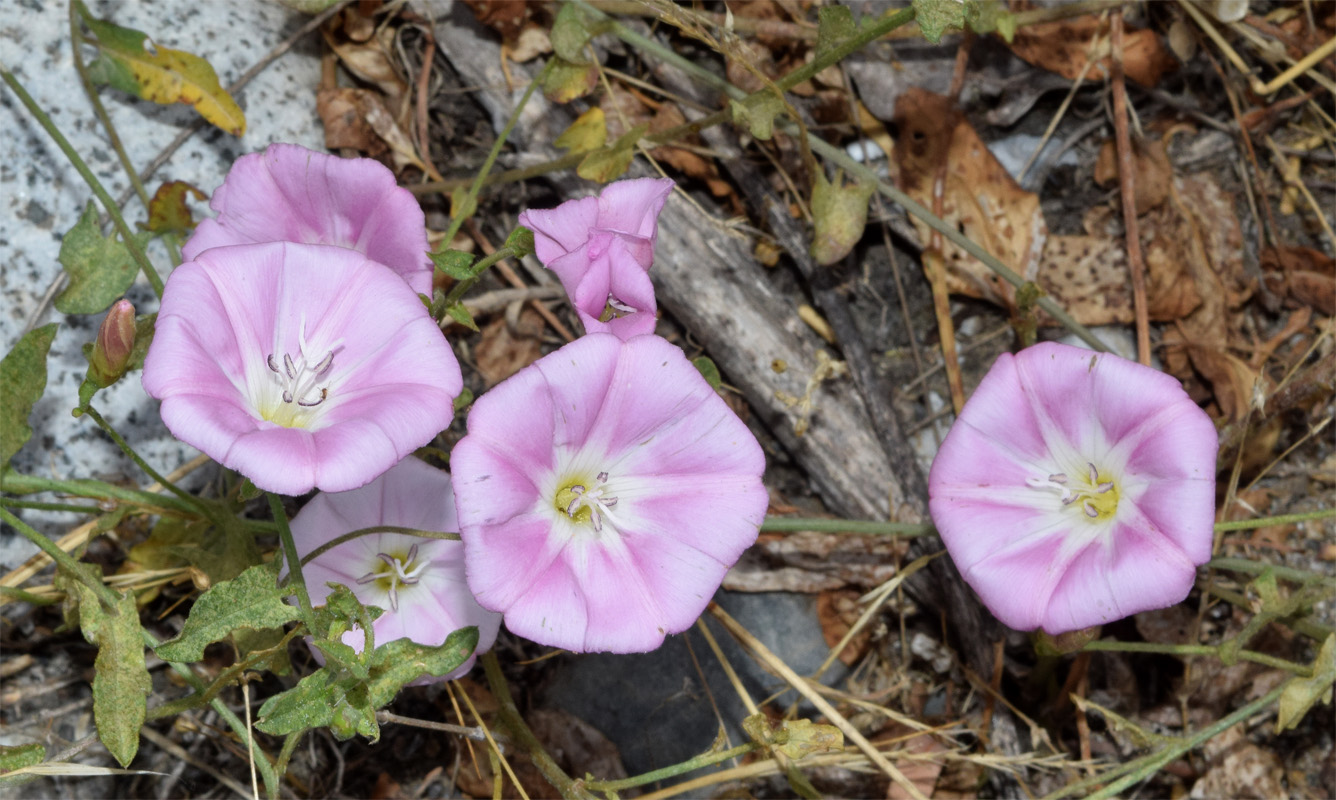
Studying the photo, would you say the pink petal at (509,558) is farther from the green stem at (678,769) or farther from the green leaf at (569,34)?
the green leaf at (569,34)

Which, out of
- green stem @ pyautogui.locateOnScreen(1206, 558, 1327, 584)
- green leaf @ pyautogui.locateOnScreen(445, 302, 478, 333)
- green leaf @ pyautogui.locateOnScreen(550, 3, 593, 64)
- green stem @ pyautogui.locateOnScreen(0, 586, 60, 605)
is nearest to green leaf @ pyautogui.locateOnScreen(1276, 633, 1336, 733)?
green stem @ pyautogui.locateOnScreen(1206, 558, 1327, 584)

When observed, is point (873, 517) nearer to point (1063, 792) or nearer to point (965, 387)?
point (965, 387)

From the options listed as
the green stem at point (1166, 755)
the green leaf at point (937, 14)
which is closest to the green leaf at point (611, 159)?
the green leaf at point (937, 14)

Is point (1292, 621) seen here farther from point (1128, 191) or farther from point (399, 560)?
point (399, 560)

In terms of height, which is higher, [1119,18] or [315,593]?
[1119,18]

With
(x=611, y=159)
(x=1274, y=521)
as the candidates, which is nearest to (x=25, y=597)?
(x=611, y=159)

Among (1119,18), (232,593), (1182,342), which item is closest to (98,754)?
(232,593)
